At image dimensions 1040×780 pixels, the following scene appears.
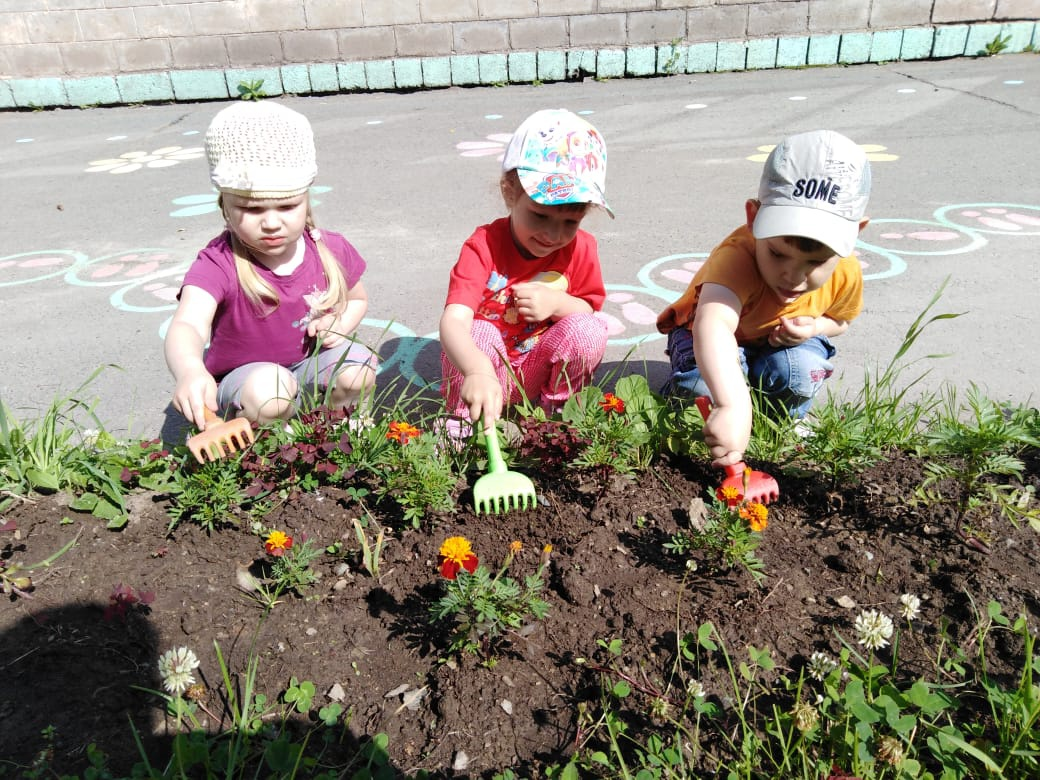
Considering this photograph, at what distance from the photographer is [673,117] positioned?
19.7 ft

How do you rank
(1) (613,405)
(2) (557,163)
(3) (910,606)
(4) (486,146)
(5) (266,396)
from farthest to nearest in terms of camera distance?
1. (4) (486,146)
2. (5) (266,396)
3. (2) (557,163)
4. (1) (613,405)
5. (3) (910,606)

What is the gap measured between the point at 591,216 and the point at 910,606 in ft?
9.98

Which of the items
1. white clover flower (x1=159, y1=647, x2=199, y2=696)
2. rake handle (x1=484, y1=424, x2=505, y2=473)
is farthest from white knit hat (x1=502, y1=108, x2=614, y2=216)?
white clover flower (x1=159, y1=647, x2=199, y2=696)

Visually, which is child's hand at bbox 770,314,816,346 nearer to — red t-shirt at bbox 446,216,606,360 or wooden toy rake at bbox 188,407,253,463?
red t-shirt at bbox 446,216,606,360

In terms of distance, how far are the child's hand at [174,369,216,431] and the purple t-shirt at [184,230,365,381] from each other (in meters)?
0.42

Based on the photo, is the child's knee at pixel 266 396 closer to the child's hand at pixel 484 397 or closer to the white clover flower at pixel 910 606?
the child's hand at pixel 484 397

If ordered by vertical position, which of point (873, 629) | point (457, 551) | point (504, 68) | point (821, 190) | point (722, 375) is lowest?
point (873, 629)

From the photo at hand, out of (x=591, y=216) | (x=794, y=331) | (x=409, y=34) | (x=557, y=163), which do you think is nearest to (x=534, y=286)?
(x=557, y=163)

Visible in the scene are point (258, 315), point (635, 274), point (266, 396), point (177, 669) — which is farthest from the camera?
point (635, 274)

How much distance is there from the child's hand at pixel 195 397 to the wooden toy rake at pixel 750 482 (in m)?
1.15

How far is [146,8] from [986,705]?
837 cm

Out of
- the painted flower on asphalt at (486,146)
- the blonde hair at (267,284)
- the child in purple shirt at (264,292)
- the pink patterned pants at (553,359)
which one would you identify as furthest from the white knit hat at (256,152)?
the painted flower on asphalt at (486,146)

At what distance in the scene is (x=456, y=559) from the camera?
1400 millimetres

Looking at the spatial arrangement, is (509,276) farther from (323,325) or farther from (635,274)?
(635,274)
